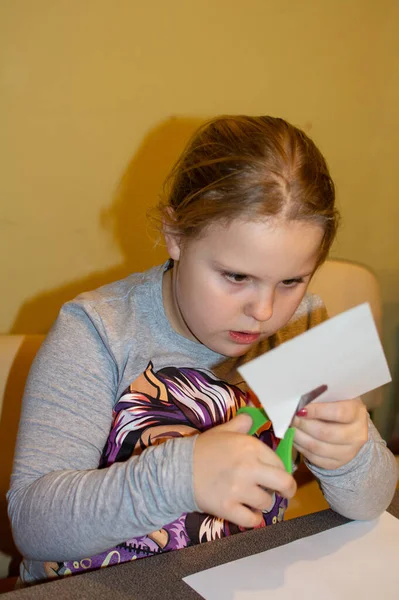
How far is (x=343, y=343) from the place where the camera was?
0.59 meters

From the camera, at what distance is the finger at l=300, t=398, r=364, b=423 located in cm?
70

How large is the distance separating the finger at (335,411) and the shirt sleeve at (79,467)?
0.44 ft

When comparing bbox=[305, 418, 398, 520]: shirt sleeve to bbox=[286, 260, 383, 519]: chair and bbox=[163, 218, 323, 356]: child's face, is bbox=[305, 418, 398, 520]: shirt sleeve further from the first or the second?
bbox=[286, 260, 383, 519]: chair

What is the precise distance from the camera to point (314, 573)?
678mm

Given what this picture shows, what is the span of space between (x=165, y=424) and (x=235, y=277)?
222 millimetres

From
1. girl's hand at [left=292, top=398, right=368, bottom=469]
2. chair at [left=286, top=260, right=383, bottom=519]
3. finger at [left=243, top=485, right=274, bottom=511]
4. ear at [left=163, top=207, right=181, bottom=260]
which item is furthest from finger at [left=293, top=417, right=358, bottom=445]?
chair at [left=286, top=260, right=383, bottom=519]

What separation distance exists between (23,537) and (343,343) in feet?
1.37

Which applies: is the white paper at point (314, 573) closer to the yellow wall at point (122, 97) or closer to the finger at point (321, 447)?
the finger at point (321, 447)

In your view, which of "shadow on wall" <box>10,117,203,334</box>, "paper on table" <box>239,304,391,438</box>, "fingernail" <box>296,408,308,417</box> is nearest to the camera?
"paper on table" <box>239,304,391,438</box>

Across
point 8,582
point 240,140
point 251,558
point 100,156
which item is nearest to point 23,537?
point 251,558

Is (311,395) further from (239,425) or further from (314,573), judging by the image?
(314,573)

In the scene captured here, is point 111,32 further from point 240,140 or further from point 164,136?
point 240,140

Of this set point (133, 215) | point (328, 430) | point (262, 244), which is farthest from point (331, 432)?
point (133, 215)

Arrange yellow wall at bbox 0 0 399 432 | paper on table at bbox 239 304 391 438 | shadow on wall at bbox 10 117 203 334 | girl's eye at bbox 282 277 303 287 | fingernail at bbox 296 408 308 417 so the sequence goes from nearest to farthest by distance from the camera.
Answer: paper on table at bbox 239 304 391 438
fingernail at bbox 296 408 308 417
girl's eye at bbox 282 277 303 287
yellow wall at bbox 0 0 399 432
shadow on wall at bbox 10 117 203 334
